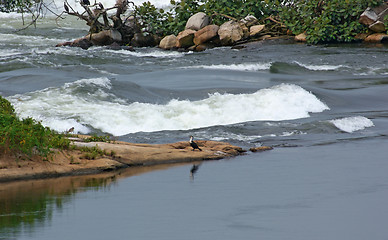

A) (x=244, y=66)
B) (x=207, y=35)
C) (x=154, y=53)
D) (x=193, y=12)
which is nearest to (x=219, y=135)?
(x=244, y=66)

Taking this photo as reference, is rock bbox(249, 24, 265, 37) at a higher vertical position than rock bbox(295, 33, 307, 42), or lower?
higher

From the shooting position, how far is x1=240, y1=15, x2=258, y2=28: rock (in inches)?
1316

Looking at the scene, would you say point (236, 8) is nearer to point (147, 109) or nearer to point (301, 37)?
point (301, 37)

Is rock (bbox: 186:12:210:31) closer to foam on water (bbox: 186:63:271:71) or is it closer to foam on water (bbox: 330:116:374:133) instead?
foam on water (bbox: 186:63:271:71)

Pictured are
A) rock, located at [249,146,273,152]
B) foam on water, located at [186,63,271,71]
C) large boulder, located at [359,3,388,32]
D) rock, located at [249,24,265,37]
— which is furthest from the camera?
rock, located at [249,24,265,37]

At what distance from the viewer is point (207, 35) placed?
31.8 m

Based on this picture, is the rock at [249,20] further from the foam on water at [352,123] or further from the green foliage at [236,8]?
the foam on water at [352,123]

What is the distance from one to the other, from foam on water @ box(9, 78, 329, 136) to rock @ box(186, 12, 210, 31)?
1525 centimetres

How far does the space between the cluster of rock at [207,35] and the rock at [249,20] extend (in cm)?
23

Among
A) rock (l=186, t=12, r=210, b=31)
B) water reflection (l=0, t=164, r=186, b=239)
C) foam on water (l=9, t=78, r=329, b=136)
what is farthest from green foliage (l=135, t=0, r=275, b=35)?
water reflection (l=0, t=164, r=186, b=239)

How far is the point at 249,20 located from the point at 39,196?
26.2 m

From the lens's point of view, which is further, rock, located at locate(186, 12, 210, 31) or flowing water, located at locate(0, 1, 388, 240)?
Answer: rock, located at locate(186, 12, 210, 31)

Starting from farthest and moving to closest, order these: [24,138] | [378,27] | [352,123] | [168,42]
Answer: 1. [168,42]
2. [378,27]
3. [352,123]
4. [24,138]

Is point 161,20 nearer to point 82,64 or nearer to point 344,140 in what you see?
point 82,64
